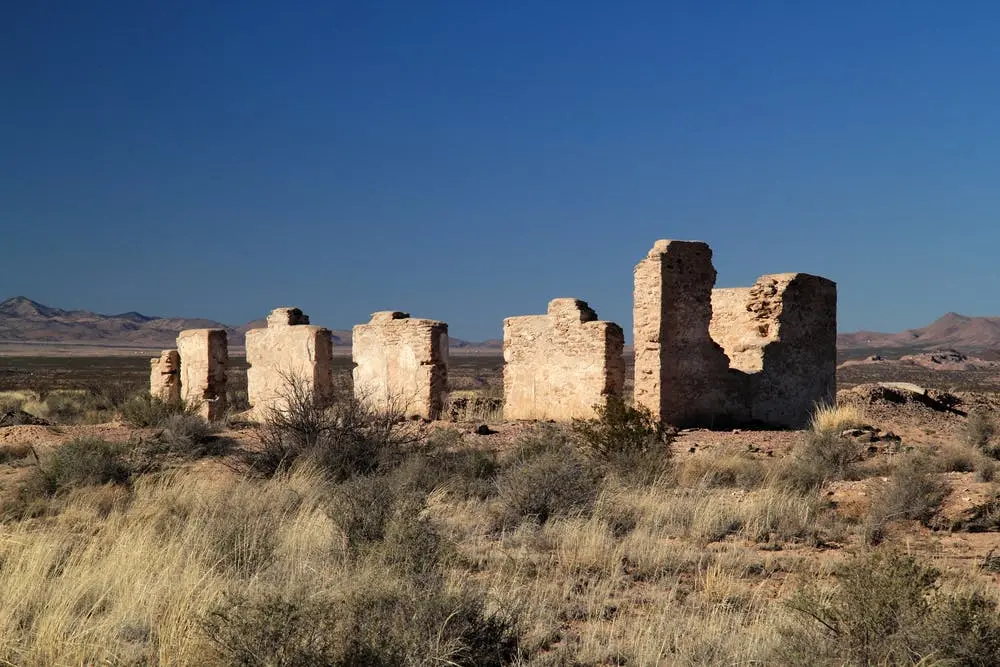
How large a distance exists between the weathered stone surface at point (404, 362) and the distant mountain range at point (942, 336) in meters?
116

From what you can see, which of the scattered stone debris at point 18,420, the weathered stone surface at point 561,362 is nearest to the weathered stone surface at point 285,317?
the weathered stone surface at point 561,362

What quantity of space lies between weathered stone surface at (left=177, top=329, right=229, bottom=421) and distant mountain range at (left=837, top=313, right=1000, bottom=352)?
118 meters

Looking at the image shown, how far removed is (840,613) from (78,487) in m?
8.08

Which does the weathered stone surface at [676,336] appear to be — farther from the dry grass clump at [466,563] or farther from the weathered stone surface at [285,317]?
the weathered stone surface at [285,317]

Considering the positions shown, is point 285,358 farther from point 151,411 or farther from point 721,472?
point 721,472

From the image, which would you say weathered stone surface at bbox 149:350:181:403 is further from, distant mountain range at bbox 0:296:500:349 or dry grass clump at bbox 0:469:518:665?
distant mountain range at bbox 0:296:500:349

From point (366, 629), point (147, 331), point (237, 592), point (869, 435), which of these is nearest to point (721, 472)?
point (869, 435)

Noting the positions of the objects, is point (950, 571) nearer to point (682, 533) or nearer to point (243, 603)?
point (682, 533)

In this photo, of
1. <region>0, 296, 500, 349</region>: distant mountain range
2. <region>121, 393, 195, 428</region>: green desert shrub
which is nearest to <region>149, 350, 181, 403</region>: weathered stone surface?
<region>121, 393, 195, 428</region>: green desert shrub

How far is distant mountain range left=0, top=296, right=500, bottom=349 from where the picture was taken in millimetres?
165000

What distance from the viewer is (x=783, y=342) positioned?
54.3 ft

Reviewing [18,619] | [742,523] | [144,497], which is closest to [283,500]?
[144,497]

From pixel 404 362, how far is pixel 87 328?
17702 centimetres

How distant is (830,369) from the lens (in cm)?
1739
